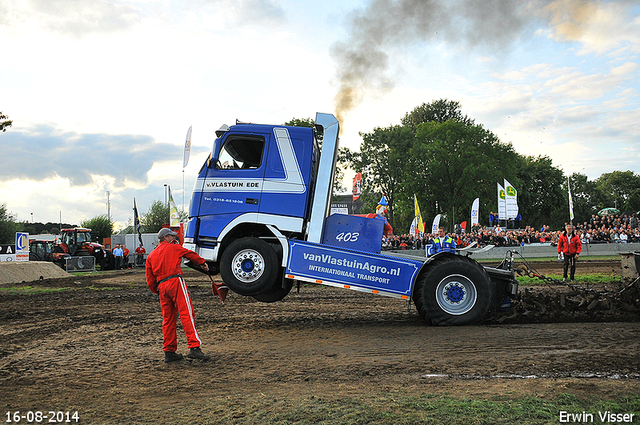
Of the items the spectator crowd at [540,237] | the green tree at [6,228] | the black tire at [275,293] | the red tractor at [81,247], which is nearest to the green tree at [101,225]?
the green tree at [6,228]

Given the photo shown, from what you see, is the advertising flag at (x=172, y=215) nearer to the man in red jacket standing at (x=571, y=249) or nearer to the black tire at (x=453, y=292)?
the man in red jacket standing at (x=571, y=249)

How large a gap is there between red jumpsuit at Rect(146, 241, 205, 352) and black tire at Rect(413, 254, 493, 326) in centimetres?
373

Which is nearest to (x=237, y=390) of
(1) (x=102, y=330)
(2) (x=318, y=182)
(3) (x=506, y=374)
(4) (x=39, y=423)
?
(4) (x=39, y=423)

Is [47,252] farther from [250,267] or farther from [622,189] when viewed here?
[622,189]

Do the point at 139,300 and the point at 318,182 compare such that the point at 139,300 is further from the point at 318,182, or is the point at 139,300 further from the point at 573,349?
the point at 573,349

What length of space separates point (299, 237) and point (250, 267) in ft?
3.26

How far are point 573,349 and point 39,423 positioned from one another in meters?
6.02

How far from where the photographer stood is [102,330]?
883cm

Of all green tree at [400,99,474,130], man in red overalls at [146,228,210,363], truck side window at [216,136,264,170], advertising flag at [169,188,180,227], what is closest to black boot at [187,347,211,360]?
man in red overalls at [146,228,210,363]

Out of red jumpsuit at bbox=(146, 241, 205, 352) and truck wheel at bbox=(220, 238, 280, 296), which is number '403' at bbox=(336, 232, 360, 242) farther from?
red jumpsuit at bbox=(146, 241, 205, 352)

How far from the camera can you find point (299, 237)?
852cm

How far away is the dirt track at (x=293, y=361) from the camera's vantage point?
15.6ft

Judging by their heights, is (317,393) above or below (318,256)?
below

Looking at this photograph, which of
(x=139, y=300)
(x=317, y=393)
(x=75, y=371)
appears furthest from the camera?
(x=139, y=300)
